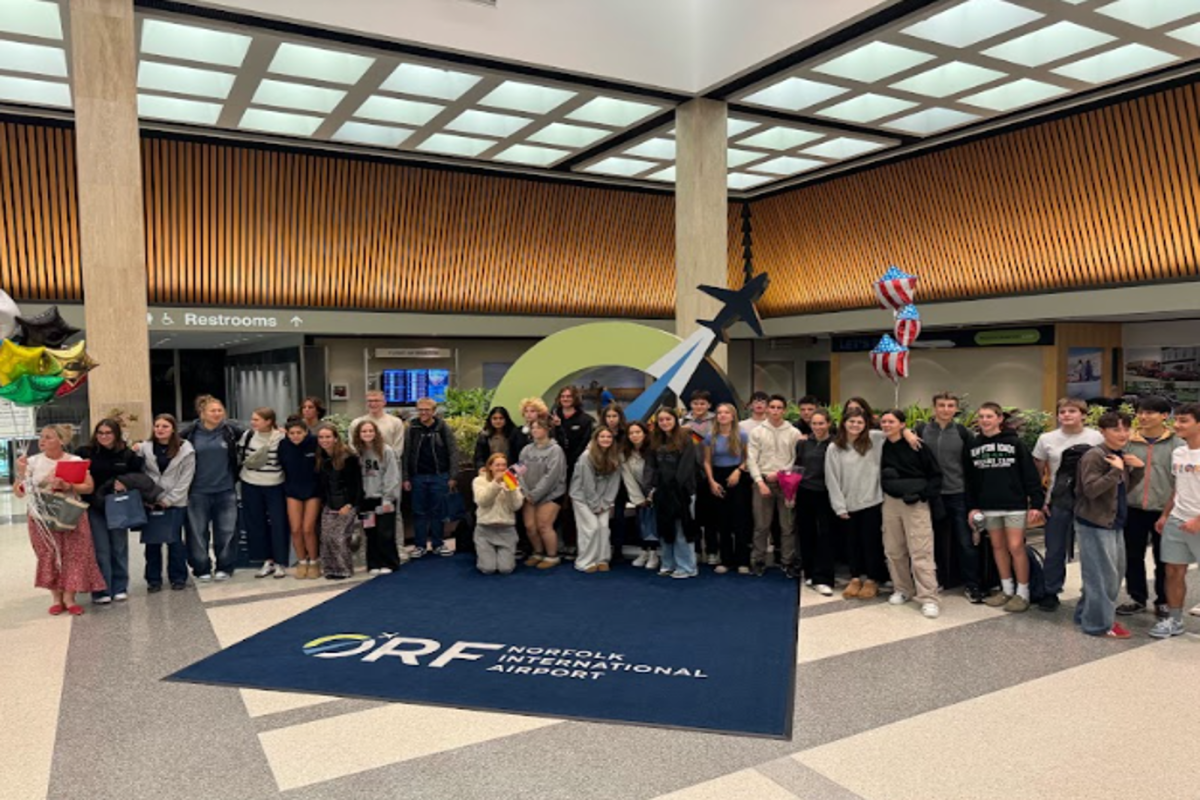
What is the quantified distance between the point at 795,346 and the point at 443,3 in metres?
12.4

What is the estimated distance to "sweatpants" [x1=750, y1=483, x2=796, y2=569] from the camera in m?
6.98

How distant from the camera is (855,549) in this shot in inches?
260

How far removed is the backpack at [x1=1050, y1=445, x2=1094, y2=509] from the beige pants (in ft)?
2.86

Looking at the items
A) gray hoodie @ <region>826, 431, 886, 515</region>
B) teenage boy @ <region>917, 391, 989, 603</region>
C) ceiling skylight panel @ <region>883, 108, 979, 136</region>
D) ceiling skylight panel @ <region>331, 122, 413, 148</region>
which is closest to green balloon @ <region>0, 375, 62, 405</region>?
gray hoodie @ <region>826, 431, 886, 515</region>

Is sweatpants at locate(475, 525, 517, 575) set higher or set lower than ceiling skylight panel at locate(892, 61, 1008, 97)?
lower

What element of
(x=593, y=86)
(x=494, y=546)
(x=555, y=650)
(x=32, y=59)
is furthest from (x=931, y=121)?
(x=32, y=59)

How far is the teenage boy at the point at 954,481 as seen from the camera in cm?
614

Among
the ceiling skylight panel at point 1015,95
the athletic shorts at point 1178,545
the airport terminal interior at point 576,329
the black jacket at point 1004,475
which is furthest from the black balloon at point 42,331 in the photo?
the ceiling skylight panel at point 1015,95

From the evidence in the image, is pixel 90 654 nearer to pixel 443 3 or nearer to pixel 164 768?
pixel 164 768

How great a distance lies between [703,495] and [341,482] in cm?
306

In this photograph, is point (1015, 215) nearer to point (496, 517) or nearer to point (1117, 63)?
point (1117, 63)

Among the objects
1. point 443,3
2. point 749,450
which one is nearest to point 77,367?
point 749,450

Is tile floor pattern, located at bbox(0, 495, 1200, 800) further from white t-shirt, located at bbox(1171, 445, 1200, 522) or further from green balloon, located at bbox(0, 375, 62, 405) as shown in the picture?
green balloon, located at bbox(0, 375, 62, 405)

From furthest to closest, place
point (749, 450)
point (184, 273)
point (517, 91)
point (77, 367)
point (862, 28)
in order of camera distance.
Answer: point (184, 273), point (517, 91), point (862, 28), point (749, 450), point (77, 367)
